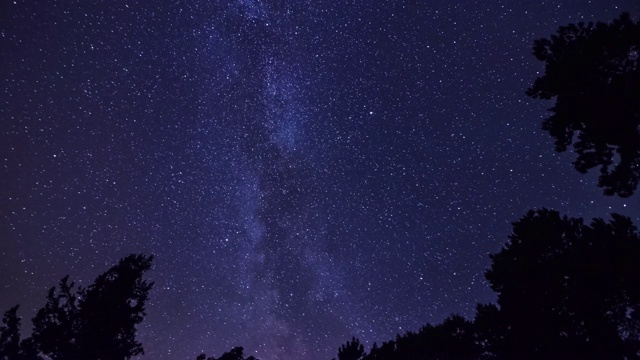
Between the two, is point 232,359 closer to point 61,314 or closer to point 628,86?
point 61,314

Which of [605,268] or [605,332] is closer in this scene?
[605,268]

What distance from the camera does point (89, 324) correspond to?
1870 centimetres

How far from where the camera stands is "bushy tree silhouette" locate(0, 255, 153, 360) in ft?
60.2

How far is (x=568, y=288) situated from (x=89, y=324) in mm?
25507

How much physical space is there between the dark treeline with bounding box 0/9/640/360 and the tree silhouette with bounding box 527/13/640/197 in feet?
0.10

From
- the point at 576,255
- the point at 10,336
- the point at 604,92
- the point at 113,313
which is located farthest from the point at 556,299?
the point at 10,336

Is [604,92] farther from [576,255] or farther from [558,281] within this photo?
[558,281]

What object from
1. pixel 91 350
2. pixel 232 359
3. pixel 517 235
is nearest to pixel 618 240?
pixel 517 235

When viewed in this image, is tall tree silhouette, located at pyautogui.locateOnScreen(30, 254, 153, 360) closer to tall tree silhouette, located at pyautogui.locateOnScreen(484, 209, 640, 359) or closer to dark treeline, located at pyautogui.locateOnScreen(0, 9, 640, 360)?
dark treeline, located at pyautogui.locateOnScreen(0, 9, 640, 360)

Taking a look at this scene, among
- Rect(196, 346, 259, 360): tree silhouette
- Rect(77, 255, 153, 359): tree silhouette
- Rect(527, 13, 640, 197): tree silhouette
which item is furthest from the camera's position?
Rect(196, 346, 259, 360): tree silhouette

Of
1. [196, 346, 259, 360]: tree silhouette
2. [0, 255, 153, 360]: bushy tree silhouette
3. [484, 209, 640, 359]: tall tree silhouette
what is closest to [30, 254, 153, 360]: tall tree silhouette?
[0, 255, 153, 360]: bushy tree silhouette

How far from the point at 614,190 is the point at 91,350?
83.0 feet

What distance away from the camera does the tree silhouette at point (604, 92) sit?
35.2 ft

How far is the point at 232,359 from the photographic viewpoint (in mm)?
28406
